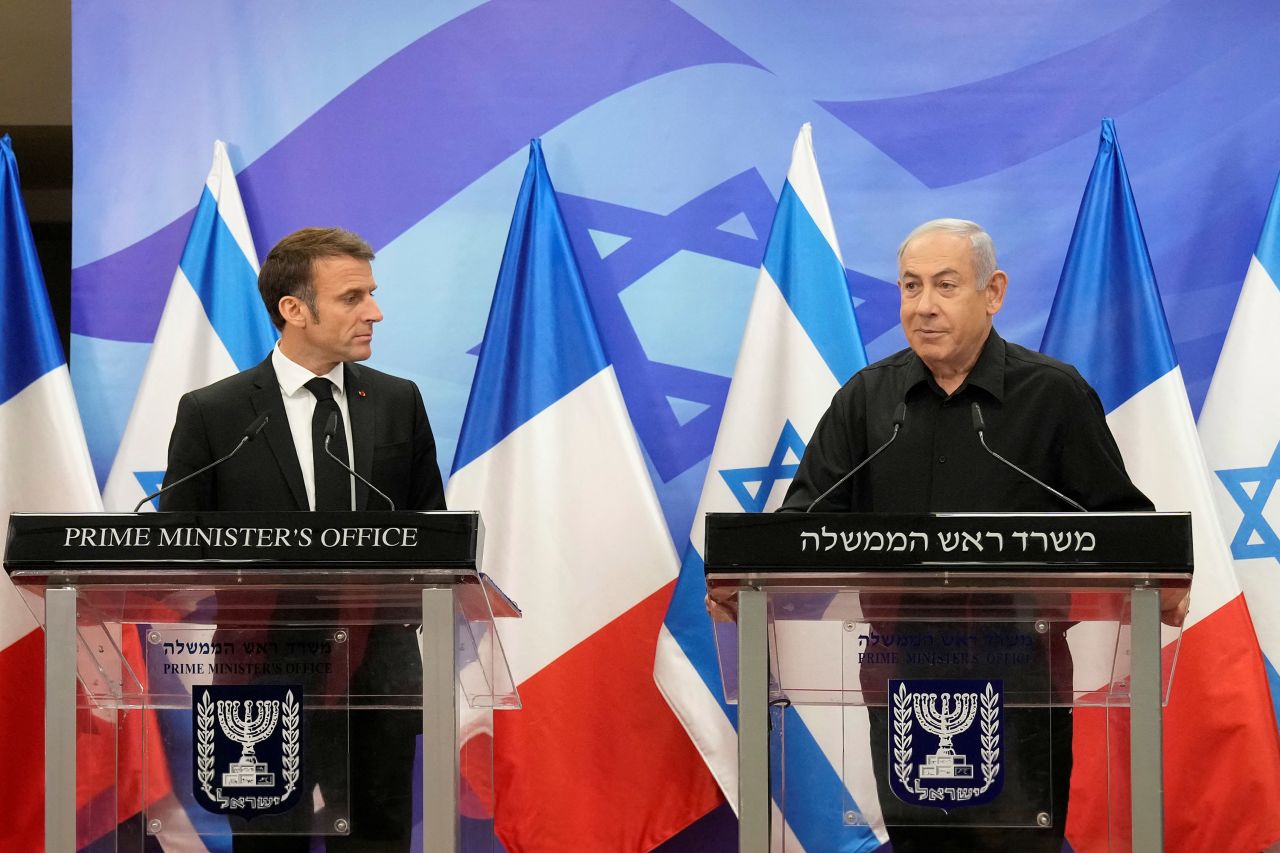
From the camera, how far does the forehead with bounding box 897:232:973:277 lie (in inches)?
121

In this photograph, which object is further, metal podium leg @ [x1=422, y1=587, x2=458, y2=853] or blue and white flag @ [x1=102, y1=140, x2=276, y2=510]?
blue and white flag @ [x1=102, y1=140, x2=276, y2=510]

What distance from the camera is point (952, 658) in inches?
89.4

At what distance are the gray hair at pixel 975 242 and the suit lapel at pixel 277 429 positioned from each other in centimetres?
131

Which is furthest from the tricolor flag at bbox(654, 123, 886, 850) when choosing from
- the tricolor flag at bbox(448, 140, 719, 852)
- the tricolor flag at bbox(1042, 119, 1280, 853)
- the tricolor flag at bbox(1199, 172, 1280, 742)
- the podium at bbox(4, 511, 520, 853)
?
the podium at bbox(4, 511, 520, 853)

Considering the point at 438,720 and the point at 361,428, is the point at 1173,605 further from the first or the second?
the point at 361,428

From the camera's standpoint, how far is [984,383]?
118 inches

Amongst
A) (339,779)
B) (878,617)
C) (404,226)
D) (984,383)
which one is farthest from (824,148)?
(339,779)

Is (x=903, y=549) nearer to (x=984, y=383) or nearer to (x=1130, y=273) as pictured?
(x=984, y=383)

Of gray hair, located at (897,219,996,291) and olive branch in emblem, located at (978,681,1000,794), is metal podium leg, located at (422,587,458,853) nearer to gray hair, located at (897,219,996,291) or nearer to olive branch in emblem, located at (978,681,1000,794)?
olive branch in emblem, located at (978,681,1000,794)

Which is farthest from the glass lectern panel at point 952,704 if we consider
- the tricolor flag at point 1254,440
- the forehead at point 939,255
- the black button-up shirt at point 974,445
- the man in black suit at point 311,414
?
the tricolor flag at point 1254,440

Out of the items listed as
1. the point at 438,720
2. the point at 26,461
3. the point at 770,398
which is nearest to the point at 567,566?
the point at 770,398

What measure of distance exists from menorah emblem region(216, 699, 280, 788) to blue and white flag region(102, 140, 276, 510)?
177 centimetres

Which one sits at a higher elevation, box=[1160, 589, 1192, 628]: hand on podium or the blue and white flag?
the blue and white flag

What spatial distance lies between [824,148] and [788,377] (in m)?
0.75
